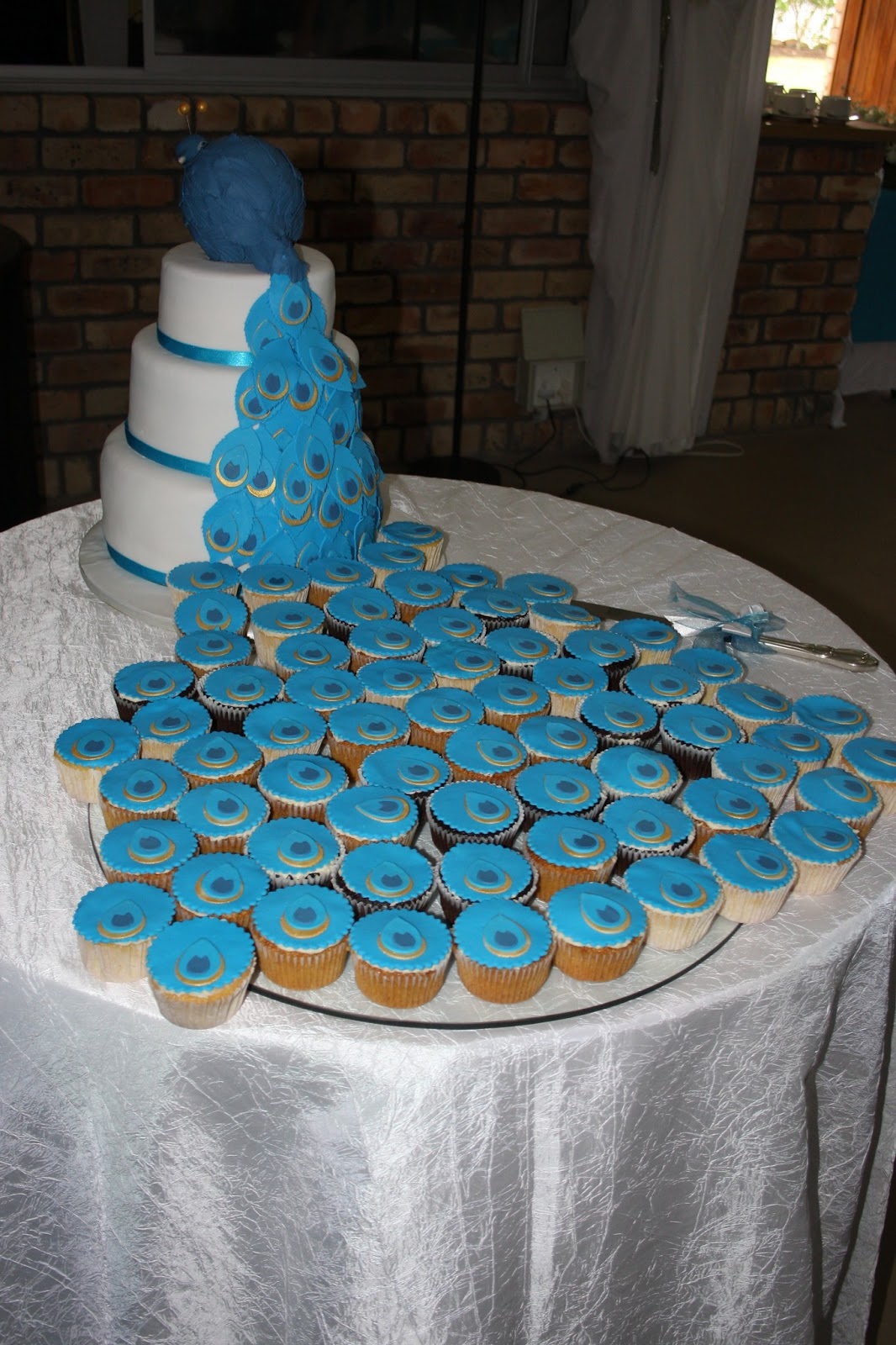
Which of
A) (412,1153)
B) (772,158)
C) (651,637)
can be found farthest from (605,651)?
(772,158)

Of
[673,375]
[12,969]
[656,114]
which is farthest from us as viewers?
[673,375]

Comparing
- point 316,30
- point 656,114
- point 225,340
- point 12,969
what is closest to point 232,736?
point 12,969

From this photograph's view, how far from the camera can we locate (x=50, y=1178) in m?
0.82

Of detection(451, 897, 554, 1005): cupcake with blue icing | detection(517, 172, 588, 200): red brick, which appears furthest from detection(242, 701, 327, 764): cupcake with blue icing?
detection(517, 172, 588, 200): red brick

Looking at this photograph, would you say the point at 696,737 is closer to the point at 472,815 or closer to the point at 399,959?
the point at 472,815

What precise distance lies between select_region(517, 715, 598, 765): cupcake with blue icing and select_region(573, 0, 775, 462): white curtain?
2.41 m

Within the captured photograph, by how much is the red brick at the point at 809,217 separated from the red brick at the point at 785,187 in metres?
0.03

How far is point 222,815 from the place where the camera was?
86cm

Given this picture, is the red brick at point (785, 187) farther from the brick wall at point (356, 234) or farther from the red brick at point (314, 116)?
the red brick at point (314, 116)

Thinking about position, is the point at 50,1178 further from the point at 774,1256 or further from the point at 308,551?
the point at 308,551

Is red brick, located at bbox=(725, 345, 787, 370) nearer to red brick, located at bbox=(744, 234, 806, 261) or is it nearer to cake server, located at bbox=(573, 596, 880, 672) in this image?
red brick, located at bbox=(744, 234, 806, 261)

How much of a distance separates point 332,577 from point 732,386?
2.79 meters

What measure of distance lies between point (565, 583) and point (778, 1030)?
1.77ft

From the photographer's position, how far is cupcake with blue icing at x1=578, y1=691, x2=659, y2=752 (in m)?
1.00
